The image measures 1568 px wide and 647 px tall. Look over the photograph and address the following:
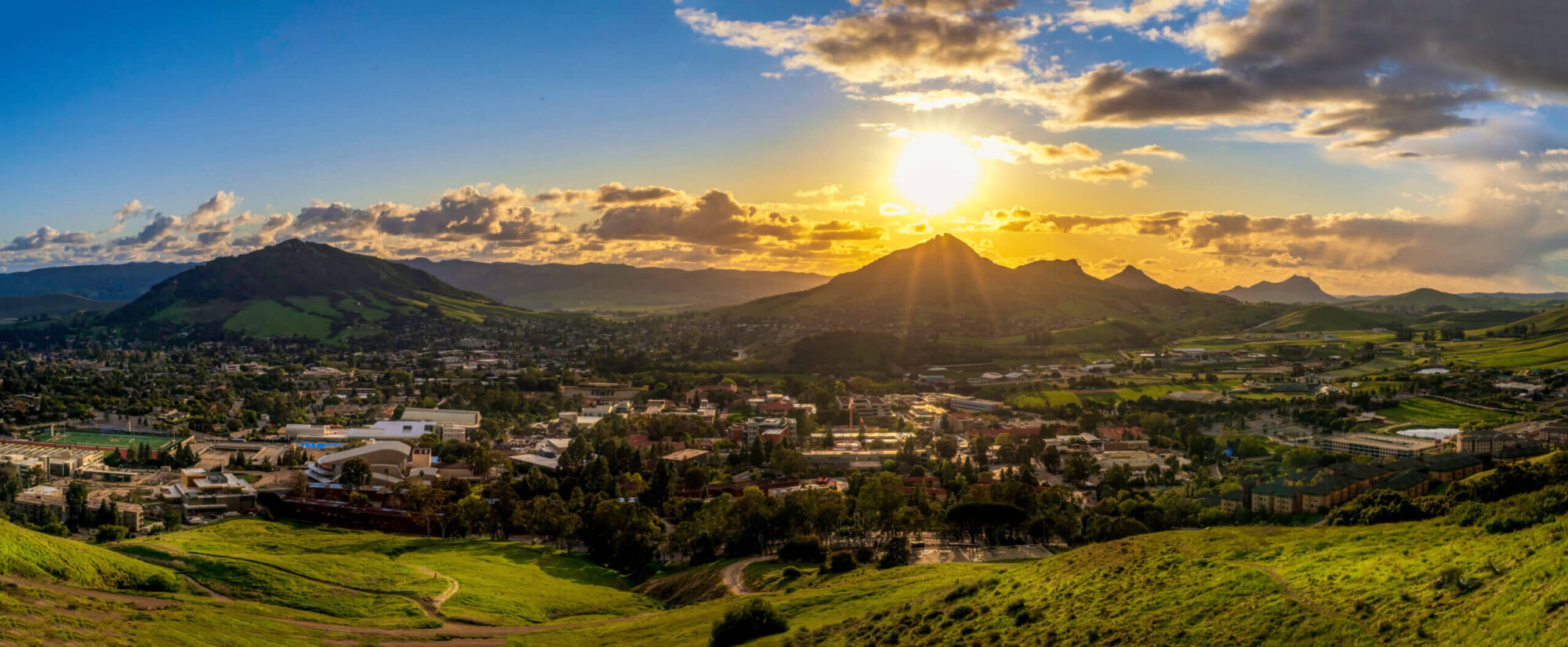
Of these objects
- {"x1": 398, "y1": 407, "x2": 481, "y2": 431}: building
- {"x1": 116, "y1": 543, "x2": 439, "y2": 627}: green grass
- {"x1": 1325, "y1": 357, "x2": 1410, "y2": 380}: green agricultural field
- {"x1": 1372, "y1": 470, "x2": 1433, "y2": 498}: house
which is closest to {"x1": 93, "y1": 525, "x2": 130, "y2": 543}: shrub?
{"x1": 116, "y1": 543, "x2": 439, "y2": 627}: green grass

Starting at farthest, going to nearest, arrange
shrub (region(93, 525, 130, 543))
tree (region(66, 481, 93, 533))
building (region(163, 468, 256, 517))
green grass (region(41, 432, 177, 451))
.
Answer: green grass (region(41, 432, 177, 451)) < building (region(163, 468, 256, 517)) < tree (region(66, 481, 93, 533)) < shrub (region(93, 525, 130, 543))

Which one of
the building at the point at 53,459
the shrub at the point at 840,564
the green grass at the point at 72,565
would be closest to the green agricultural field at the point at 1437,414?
the shrub at the point at 840,564

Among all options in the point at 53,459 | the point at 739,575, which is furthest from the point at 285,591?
the point at 53,459

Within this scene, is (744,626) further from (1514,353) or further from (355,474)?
(1514,353)

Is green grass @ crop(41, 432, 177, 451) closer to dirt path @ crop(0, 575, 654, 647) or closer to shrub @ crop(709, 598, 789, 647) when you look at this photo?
dirt path @ crop(0, 575, 654, 647)

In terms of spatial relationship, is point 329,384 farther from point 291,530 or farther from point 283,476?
point 291,530

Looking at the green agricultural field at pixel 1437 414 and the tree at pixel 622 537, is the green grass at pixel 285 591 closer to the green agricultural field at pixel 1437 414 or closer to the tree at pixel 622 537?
the tree at pixel 622 537
